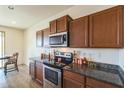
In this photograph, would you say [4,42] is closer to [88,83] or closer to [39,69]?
[39,69]

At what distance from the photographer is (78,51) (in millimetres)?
3168

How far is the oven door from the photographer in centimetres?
269

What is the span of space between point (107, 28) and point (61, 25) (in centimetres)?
140

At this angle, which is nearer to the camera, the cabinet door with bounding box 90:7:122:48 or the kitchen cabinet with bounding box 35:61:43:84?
the cabinet door with bounding box 90:7:122:48

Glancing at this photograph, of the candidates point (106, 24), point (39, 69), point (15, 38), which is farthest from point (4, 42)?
point (106, 24)

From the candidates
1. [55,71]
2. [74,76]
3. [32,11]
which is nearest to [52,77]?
[55,71]

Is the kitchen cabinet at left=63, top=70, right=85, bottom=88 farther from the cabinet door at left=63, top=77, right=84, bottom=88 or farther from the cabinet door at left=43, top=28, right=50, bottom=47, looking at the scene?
the cabinet door at left=43, top=28, right=50, bottom=47

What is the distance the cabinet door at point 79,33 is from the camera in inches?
97.4

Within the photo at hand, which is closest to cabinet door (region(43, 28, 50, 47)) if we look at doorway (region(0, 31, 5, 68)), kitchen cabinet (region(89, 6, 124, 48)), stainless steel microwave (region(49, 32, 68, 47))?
stainless steel microwave (region(49, 32, 68, 47))

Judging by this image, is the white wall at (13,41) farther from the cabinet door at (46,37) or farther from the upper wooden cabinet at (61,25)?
the upper wooden cabinet at (61,25)

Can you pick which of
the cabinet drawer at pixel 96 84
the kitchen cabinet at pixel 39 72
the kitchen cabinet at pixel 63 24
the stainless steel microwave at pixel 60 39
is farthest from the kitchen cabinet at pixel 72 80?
the kitchen cabinet at pixel 39 72

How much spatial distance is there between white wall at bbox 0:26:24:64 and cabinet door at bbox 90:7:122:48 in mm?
6103
